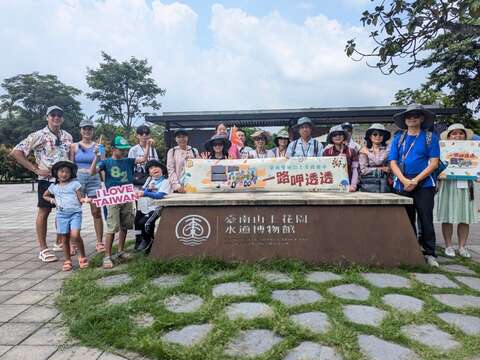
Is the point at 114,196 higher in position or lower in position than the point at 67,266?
higher

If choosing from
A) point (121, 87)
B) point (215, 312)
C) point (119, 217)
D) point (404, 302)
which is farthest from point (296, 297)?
point (121, 87)

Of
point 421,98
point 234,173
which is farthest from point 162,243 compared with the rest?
point 421,98

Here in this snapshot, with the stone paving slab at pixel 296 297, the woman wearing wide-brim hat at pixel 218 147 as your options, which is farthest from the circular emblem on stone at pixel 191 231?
the woman wearing wide-brim hat at pixel 218 147

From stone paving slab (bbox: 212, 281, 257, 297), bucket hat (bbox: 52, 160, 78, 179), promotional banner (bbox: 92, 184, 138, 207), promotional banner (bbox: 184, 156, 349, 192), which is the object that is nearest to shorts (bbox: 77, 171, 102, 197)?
bucket hat (bbox: 52, 160, 78, 179)

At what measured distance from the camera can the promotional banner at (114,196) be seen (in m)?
4.05

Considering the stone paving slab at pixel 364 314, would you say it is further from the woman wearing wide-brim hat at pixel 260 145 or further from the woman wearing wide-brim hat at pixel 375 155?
the woman wearing wide-brim hat at pixel 260 145

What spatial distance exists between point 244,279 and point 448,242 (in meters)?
3.02

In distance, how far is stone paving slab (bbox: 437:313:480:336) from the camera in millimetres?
2494

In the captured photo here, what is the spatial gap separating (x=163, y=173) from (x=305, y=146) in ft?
6.79

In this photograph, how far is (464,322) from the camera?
262 cm

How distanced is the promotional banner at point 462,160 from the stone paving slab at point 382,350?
9.58ft

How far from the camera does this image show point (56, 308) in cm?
300

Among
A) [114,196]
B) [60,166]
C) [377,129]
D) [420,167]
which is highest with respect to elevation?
[377,129]

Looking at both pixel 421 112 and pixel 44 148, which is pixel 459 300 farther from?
pixel 44 148
